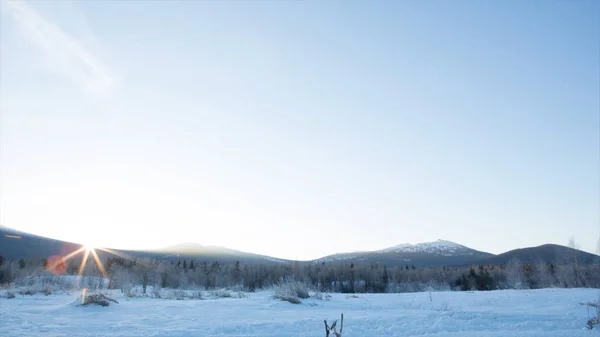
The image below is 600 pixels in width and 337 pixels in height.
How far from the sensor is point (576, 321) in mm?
11664

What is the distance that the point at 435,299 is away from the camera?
61.9ft

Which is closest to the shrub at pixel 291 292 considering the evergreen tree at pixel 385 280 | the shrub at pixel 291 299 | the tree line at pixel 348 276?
the shrub at pixel 291 299

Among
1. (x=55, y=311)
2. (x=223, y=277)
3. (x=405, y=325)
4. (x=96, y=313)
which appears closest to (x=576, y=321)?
(x=405, y=325)

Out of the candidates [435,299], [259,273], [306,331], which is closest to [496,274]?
[259,273]

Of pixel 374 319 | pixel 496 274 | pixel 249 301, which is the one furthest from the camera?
pixel 496 274

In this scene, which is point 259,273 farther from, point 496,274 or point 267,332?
point 267,332

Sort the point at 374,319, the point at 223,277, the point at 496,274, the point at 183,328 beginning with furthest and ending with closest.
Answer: the point at 496,274 → the point at 223,277 → the point at 374,319 → the point at 183,328

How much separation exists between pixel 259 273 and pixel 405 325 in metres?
63.6

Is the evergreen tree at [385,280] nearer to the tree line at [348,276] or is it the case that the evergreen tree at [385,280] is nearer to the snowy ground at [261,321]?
the tree line at [348,276]

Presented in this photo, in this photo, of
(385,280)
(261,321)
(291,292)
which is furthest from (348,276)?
(261,321)

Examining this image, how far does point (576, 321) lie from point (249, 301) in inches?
420

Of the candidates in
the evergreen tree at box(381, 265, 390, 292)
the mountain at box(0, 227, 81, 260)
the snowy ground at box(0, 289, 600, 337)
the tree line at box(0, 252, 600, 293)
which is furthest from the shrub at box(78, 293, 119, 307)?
the mountain at box(0, 227, 81, 260)

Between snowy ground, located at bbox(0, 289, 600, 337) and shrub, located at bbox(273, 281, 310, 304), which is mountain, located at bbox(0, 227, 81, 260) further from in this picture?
snowy ground, located at bbox(0, 289, 600, 337)

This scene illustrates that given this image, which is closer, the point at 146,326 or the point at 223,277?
the point at 146,326
